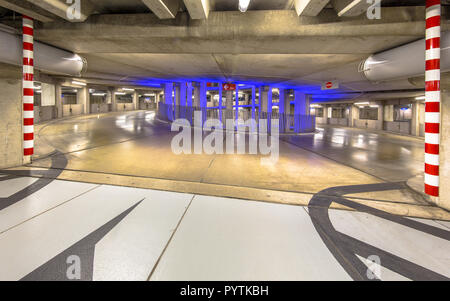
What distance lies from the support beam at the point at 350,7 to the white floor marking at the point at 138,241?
4.18 m

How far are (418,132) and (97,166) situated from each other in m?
25.7

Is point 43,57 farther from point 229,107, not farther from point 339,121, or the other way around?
point 339,121

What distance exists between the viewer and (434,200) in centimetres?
333

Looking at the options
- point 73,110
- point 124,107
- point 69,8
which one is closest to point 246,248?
point 69,8

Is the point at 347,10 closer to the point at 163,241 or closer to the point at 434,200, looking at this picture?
the point at 434,200

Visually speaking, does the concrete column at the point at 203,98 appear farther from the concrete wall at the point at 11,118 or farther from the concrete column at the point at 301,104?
the concrete wall at the point at 11,118

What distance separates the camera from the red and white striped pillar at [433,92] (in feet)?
10.5

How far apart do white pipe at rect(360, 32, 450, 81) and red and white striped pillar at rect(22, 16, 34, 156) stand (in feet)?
25.0

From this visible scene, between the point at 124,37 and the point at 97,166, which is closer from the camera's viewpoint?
the point at 124,37

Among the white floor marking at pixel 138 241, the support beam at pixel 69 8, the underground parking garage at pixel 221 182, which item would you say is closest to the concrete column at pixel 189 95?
the underground parking garage at pixel 221 182

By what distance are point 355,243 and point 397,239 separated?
553 mm

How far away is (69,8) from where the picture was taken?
3869mm
